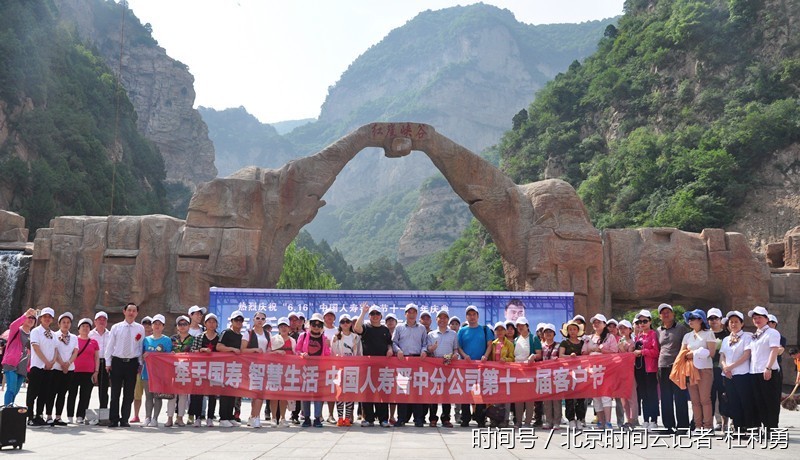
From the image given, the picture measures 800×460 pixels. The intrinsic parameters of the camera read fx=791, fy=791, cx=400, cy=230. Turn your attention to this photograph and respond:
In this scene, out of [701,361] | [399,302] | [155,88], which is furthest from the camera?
[155,88]

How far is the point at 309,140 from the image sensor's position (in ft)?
437

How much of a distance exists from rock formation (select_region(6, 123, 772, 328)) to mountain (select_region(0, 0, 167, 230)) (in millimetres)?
15458

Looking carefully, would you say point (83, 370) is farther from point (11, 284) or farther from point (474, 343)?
point (11, 284)

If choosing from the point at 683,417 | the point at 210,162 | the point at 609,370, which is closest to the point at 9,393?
the point at 609,370

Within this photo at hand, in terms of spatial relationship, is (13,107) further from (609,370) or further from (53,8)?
(609,370)

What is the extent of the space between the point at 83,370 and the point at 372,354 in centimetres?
322

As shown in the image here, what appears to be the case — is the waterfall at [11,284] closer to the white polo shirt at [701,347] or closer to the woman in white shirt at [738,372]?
the white polo shirt at [701,347]

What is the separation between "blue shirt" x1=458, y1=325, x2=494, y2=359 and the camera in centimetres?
920

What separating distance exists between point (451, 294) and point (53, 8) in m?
38.7

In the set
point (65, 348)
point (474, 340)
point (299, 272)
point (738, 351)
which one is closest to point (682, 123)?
point (299, 272)

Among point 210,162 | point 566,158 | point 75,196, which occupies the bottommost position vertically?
point 75,196

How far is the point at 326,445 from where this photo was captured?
272 inches

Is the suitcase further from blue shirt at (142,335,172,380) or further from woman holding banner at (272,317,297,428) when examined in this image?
woman holding banner at (272,317,297,428)

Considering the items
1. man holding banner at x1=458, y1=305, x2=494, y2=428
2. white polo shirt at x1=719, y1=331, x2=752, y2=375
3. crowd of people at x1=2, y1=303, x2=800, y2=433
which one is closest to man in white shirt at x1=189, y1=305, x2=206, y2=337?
crowd of people at x1=2, y1=303, x2=800, y2=433
